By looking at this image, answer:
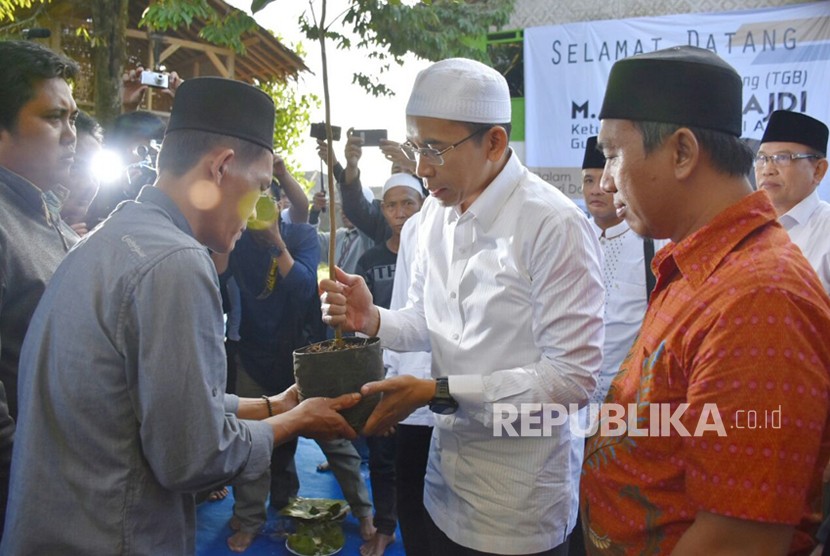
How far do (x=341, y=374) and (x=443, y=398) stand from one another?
32 centimetres

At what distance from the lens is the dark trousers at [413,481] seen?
2.84 m

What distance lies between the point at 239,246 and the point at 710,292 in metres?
3.44

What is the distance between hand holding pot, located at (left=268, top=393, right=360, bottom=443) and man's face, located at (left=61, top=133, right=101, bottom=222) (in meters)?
2.19

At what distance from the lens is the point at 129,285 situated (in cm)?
144

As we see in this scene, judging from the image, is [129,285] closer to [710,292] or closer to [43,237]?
[43,237]

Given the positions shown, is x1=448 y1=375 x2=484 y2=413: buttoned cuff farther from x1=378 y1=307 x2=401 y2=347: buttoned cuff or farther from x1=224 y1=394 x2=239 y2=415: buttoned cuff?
x1=224 y1=394 x2=239 y2=415: buttoned cuff

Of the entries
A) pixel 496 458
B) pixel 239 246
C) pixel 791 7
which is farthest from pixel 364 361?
pixel 791 7

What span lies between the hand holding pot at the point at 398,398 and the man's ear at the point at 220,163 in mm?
743

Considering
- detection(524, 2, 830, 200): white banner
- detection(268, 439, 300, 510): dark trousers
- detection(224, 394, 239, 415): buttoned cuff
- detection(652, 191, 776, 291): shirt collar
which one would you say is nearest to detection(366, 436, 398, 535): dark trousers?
detection(268, 439, 300, 510): dark trousers

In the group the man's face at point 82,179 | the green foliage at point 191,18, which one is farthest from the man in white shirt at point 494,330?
the green foliage at point 191,18

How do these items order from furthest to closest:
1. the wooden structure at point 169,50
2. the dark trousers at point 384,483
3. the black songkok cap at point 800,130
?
the wooden structure at point 169,50 < the dark trousers at point 384,483 < the black songkok cap at point 800,130

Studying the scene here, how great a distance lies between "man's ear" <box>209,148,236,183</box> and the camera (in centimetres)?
167

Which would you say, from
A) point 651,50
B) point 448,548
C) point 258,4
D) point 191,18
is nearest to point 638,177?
point 258,4

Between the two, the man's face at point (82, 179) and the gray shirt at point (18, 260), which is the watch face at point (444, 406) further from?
the man's face at point (82, 179)
